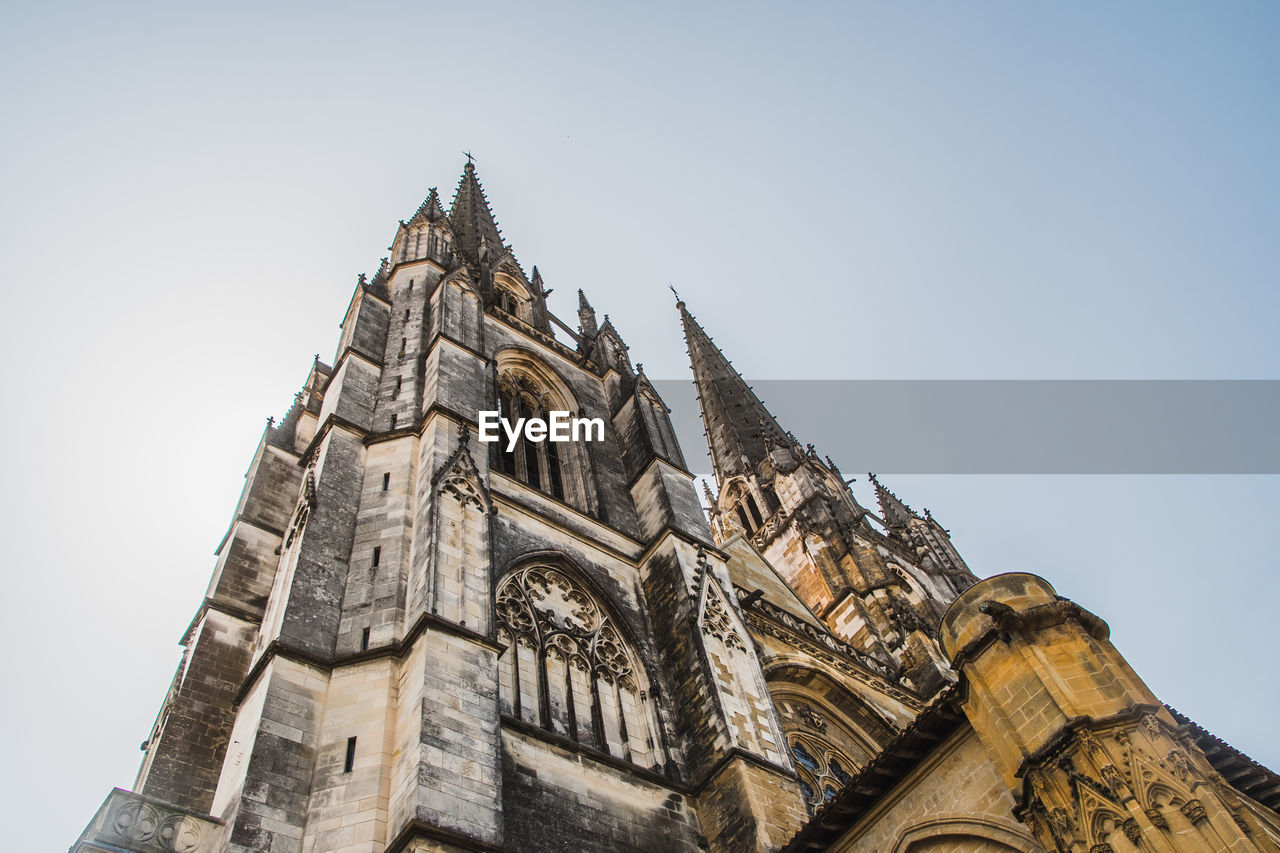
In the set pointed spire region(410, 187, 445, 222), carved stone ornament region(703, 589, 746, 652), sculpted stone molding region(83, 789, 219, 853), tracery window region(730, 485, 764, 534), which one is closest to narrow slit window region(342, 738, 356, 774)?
sculpted stone molding region(83, 789, 219, 853)

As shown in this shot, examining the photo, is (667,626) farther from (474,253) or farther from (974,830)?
(474,253)

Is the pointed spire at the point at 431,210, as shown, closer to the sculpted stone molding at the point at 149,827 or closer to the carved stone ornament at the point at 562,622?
the carved stone ornament at the point at 562,622

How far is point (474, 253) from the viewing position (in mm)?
26016

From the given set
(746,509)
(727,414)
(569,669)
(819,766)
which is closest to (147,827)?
(569,669)

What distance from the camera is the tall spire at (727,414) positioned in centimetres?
3694

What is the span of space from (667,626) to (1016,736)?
7.40 meters

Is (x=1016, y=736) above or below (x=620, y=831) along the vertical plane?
below

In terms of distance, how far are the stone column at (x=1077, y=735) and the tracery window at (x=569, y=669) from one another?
5.16m

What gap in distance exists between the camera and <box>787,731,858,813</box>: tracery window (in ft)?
50.2

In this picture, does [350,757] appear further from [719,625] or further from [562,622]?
[719,625]

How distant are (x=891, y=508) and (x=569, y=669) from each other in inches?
1132

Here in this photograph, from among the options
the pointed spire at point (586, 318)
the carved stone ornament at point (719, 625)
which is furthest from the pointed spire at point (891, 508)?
the carved stone ornament at point (719, 625)

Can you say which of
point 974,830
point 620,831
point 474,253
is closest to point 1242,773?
point 974,830

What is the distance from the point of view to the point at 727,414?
4012cm
